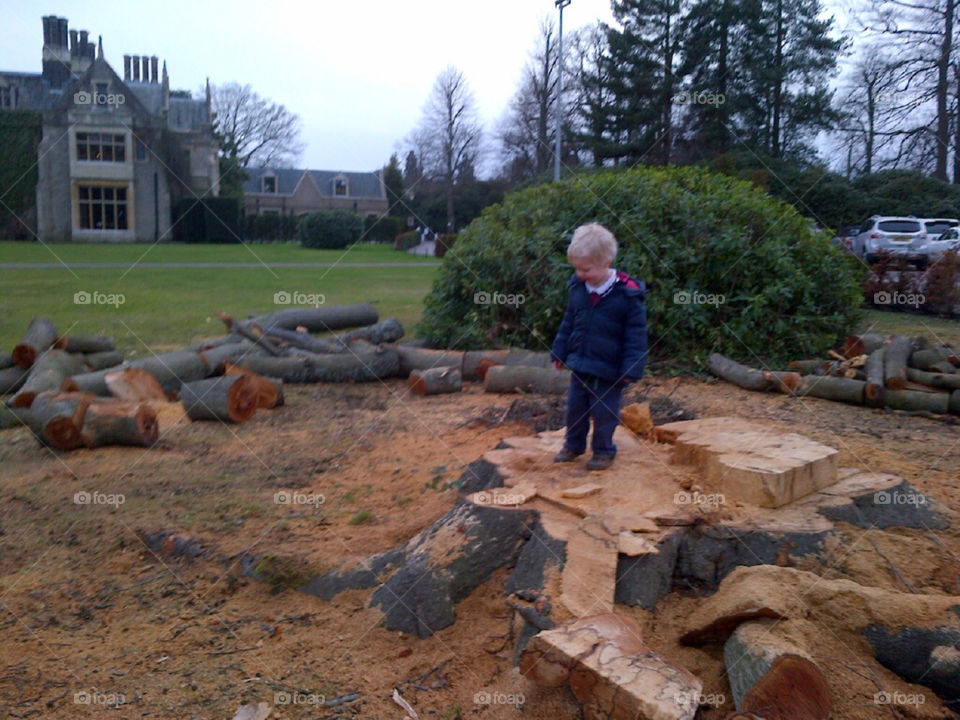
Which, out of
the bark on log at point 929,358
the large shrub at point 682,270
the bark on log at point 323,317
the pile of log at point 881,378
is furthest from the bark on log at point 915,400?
the bark on log at point 323,317

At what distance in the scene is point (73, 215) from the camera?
37156mm

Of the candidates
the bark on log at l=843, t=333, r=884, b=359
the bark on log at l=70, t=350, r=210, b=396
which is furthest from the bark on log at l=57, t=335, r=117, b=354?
the bark on log at l=843, t=333, r=884, b=359

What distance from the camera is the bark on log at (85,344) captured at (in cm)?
948

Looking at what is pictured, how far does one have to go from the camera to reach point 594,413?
477 cm

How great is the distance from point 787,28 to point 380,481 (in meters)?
18.7

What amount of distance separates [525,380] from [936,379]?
3764mm

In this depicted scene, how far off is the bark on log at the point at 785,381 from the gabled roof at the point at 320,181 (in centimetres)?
3039

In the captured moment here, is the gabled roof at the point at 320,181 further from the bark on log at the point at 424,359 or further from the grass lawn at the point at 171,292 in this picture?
the bark on log at the point at 424,359

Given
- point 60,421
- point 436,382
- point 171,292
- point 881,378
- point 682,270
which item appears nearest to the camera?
point 60,421

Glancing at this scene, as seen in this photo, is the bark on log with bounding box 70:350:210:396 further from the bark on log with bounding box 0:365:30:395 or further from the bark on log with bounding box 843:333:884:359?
the bark on log with bounding box 843:333:884:359

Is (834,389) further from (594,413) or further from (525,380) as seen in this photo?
(594,413)

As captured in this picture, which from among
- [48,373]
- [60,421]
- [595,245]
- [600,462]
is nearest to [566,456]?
[600,462]

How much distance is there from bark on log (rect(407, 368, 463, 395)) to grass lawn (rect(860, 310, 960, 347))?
19.2 ft

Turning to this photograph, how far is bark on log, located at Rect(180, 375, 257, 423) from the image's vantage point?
762 cm
